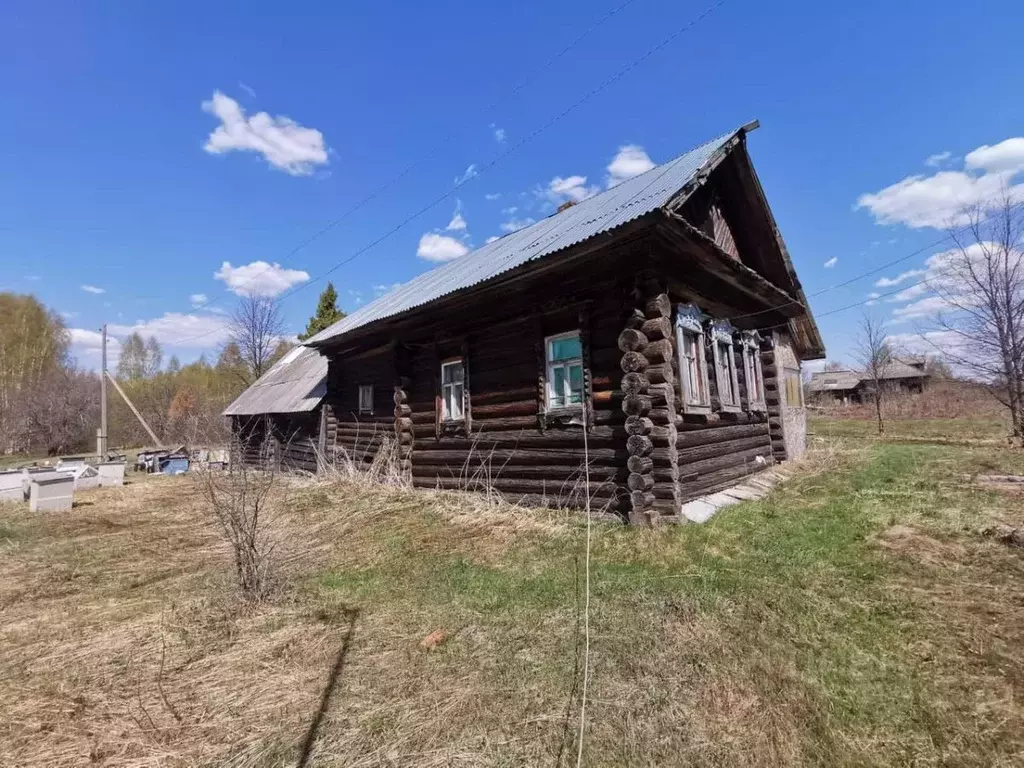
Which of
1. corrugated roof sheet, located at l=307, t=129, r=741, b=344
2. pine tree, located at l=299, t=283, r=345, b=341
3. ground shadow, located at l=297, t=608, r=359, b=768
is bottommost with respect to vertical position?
ground shadow, located at l=297, t=608, r=359, b=768

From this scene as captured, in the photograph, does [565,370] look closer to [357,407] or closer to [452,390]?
[452,390]

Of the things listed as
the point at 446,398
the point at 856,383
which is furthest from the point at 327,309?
the point at 856,383

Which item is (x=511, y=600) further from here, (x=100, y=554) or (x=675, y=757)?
(x=100, y=554)

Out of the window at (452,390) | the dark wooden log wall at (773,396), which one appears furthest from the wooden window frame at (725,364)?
the window at (452,390)

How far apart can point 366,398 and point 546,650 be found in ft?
37.3

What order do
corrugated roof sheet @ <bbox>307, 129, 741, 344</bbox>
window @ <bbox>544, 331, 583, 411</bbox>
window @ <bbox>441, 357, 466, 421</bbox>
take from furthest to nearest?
window @ <bbox>441, 357, 466, 421</bbox>, window @ <bbox>544, 331, 583, 411</bbox>, corrugated roof sheet @ <bbox>307, 129, 741, 344</bbox>

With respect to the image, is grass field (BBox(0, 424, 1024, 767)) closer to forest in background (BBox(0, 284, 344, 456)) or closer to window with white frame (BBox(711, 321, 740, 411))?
window with white frame (BBox(711, 321, 740, 411))

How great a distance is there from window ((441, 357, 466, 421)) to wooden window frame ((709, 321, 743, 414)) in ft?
16.5

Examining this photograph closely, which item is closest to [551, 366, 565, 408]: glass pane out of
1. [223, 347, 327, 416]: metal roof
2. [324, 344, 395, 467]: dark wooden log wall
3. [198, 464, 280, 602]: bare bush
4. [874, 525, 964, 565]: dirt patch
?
[874, 525, 964, 565]: dirt patch

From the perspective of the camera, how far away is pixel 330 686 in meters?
3.38

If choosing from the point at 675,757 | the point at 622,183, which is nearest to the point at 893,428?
the point at 622,183

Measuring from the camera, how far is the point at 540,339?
876cm

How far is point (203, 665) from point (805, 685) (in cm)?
427

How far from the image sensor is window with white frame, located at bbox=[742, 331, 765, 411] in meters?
10.6
